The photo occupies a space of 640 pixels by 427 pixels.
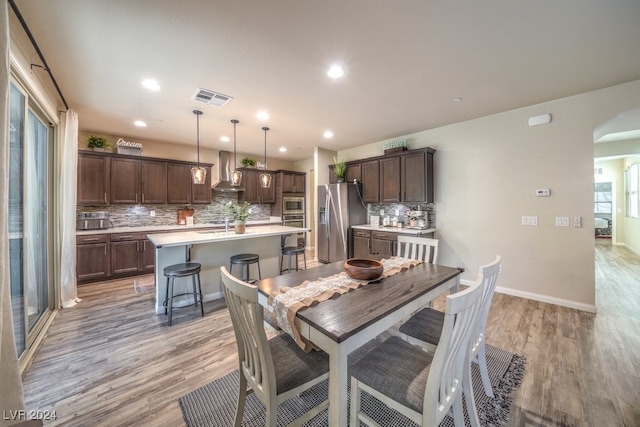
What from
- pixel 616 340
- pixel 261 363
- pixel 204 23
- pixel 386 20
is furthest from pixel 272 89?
pixel 616 340

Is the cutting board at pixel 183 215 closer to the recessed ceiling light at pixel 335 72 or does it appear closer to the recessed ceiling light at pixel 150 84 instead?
the recessed ceiling light at pixel 150 84

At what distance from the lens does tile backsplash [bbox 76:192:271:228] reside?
15.7 feet

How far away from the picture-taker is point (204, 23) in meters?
1.81

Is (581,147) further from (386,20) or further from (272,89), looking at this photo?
(272,89)

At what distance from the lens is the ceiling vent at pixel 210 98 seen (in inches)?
114

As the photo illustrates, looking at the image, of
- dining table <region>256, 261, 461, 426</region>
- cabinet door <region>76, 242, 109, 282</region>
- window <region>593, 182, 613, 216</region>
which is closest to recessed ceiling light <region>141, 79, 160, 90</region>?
dining table <region>256, 261, 461, 426</region>

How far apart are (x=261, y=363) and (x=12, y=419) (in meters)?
1.41

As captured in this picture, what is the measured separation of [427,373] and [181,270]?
2.68m

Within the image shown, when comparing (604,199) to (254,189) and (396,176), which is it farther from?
(254,189)

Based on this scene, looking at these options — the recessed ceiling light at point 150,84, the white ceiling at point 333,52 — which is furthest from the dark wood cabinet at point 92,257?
the recessed ceiling light at point 150,84

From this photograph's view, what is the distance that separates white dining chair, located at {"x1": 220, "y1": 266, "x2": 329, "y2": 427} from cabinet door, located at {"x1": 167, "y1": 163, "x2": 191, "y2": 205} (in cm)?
469

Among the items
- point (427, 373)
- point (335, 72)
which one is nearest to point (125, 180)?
point (335, 72)

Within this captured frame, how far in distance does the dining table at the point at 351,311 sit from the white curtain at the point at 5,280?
52.4 inches

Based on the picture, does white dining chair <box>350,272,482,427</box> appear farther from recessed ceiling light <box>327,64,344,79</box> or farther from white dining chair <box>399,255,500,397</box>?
recessed ceiling light <box>327,64,344,79</box>
